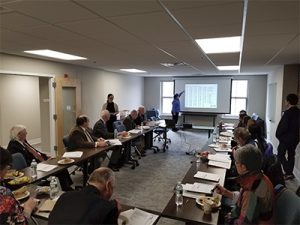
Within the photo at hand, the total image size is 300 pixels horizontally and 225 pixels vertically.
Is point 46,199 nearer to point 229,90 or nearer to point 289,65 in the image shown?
point 289,65

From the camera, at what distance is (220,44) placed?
3320 mm

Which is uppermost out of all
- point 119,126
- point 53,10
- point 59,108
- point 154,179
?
point 53,10

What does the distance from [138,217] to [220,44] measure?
106 inches

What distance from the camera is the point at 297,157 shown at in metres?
4.50

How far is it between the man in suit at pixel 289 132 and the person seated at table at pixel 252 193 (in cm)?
287

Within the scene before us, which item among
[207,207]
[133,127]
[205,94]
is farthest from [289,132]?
[205,94]

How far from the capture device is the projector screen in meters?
9.21

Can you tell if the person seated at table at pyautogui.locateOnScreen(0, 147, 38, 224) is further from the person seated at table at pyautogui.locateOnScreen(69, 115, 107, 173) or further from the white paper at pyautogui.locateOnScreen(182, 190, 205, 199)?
the person seated at table at pyautogui.locateOnScreen(69, 115, 107, 173)

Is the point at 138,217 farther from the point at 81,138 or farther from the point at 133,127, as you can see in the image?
the point at 133,127

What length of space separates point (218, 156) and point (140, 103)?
7.66 m

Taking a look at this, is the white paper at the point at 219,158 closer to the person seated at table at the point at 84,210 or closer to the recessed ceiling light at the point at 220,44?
the recessed ceiling light at the point at 220,44

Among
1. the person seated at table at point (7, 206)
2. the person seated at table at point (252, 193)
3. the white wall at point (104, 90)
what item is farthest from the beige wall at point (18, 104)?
the person seated at table at point (252, 193)

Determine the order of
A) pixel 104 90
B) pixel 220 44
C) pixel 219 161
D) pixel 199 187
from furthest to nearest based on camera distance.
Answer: pixel 104 90, pixel 220 44, pixel 219 161, pixel 199 187

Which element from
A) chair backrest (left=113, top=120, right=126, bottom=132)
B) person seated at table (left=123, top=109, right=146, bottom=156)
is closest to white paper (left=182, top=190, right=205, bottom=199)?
chair backrest (left=113, top=120, right=126, bottom=132)
